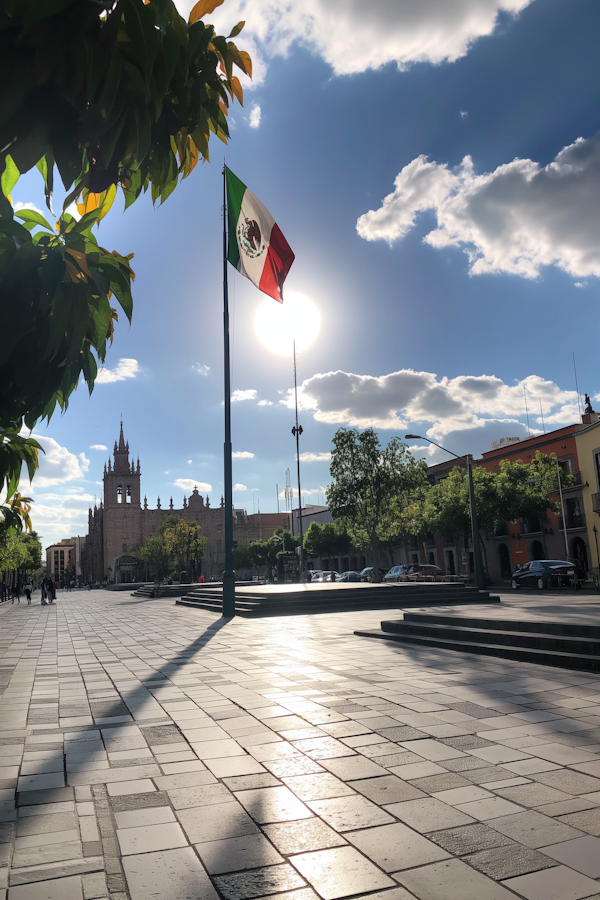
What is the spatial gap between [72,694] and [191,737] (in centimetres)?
319

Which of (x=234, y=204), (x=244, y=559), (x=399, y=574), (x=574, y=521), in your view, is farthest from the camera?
(x=244, y=559)

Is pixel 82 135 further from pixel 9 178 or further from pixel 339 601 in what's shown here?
pixel 339 601

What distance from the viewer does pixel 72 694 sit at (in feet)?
27.3

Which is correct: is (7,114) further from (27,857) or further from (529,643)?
(529,643)

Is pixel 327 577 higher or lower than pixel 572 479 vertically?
lower

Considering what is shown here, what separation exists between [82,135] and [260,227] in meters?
14.2

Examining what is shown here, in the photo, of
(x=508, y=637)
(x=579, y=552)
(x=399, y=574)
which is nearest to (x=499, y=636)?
(x=508, y=637)

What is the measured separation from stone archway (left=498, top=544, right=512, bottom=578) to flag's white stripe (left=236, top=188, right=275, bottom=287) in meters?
42.1

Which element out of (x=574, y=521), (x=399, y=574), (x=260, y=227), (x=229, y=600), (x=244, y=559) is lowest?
(x=229, y=600)

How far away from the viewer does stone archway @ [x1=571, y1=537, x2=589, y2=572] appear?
43125 mm

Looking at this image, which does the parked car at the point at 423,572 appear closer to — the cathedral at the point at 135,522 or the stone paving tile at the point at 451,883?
the stone paving tile at the point at 451,883

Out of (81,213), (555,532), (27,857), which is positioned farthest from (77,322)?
(555,532)

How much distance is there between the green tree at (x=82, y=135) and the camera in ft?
4.77

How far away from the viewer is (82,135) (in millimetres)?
1614
